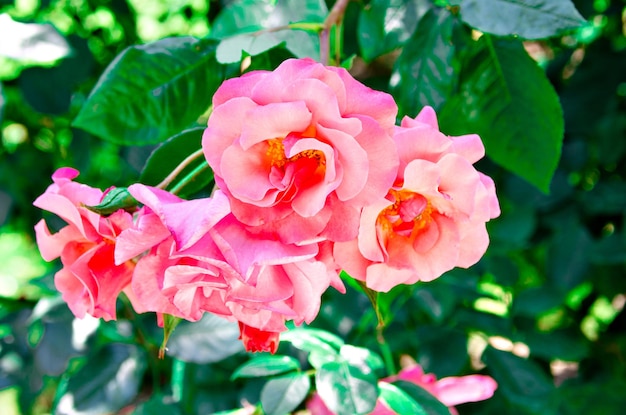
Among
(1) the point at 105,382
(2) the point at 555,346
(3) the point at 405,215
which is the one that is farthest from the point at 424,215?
(2) the point at 555,346

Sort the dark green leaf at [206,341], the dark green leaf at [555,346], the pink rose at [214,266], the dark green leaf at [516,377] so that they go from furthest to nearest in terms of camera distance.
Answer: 1. the dark green leaf at [555,346]
2. the dark green leaf at [516,377]
3. the dark green leaf at [206,341]
4. the pink rose at [214,266]

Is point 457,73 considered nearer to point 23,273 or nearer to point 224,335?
point 224,335

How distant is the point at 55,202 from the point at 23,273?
6.92 ft

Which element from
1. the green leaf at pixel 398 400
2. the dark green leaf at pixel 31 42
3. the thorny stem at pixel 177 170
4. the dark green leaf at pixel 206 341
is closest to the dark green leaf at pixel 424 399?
the green leaf at pixel 398 400

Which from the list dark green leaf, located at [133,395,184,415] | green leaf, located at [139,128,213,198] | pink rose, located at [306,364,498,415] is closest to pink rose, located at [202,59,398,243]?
green leaf, located at [139,128,213,198]

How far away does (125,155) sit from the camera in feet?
2.88

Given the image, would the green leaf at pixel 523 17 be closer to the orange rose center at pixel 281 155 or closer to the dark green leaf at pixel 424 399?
the orange rose center at pixel 281 155

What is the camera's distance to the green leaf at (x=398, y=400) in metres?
0.50

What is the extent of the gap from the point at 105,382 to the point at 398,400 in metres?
0.38

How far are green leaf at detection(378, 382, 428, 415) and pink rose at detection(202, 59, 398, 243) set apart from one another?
225mm

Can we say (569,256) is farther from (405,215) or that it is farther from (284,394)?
(405,215)

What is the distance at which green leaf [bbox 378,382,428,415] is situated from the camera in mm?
500

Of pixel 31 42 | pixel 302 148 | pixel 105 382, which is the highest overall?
pixel 302 148

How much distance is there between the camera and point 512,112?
0.54 meters
